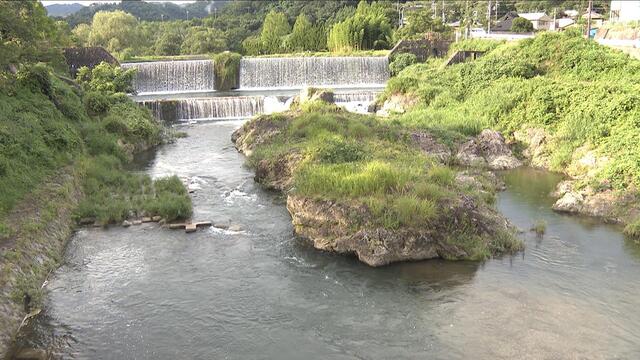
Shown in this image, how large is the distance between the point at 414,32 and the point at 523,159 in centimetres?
3477

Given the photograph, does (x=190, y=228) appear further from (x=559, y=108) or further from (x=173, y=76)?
(x=173, y=76)

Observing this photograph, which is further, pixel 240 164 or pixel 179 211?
pixel 240 164

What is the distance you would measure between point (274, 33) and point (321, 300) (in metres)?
63.6

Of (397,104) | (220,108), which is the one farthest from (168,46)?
(397,104)

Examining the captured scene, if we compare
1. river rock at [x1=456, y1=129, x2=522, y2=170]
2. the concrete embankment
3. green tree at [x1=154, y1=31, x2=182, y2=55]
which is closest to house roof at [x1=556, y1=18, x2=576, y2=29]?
river rock at [x1=456, y1=129, x2=522, y2=170]

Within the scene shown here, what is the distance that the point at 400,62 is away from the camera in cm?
4597

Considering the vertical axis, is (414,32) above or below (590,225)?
above

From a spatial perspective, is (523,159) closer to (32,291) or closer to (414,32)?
(32,291)

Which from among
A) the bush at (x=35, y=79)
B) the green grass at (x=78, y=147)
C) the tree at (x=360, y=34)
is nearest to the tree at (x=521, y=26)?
the tree at (x=360, y=34)

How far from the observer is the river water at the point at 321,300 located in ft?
35.3

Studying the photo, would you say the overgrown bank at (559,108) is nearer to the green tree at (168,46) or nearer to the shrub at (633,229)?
the shrub at (633,229)

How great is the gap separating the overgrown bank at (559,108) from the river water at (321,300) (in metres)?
3.18

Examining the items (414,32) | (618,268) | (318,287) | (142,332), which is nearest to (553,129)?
(618,268)

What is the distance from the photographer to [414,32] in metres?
57.0
